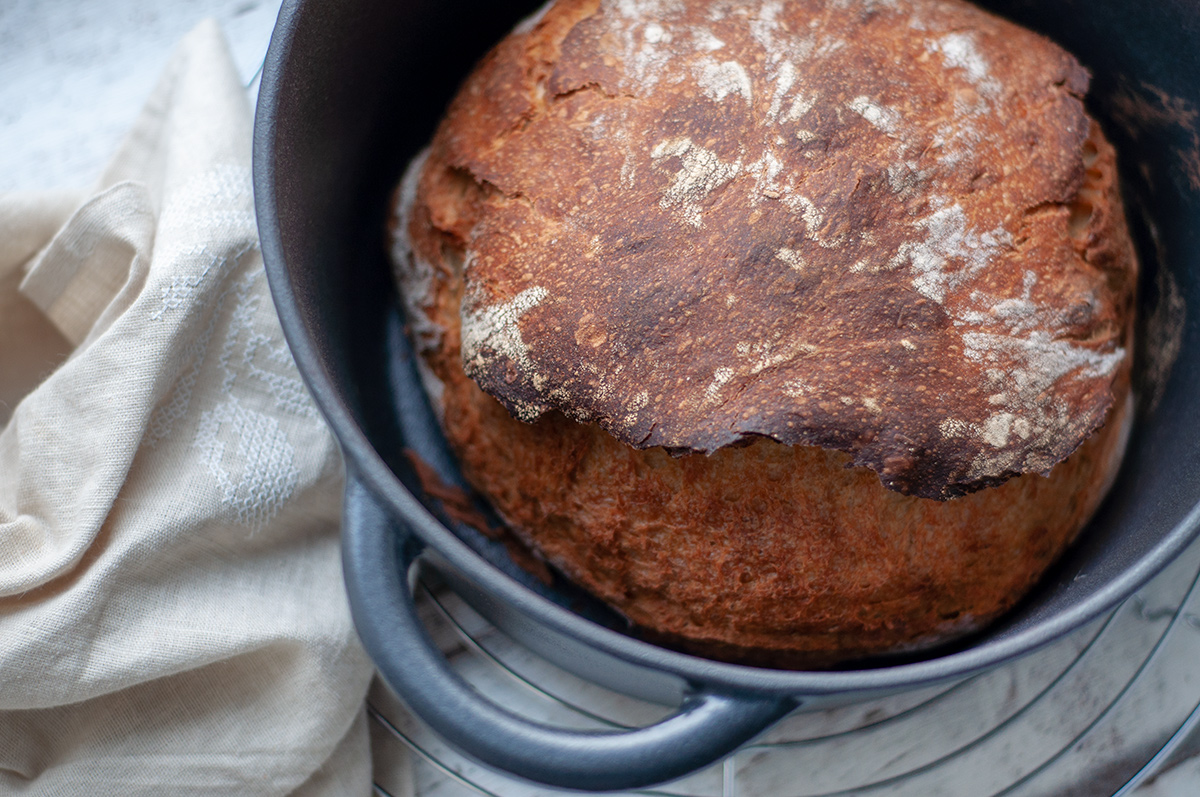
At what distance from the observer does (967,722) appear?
1.05m

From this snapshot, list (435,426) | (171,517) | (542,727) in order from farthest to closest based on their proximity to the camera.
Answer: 1. (435,426)
2. (171,517)
3. (542,727)

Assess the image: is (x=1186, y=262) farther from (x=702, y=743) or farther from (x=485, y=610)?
(x=485, y=610)

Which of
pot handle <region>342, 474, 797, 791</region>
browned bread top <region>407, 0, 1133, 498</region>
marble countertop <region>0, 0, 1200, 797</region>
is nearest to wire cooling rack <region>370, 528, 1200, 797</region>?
pot handle <region>342, 474, 797, 791</region>

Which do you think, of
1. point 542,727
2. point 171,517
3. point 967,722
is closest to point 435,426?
point 171,517

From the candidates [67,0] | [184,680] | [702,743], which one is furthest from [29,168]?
[702,743]

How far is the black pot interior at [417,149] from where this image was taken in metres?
0.83

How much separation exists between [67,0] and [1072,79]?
1.35 metres

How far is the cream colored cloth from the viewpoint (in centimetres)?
90

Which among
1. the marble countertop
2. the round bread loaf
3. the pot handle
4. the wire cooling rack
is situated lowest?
the wire cooling rack

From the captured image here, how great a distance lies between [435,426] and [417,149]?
1.14 feet

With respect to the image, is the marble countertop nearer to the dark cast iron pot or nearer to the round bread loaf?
the dark cast iron pot

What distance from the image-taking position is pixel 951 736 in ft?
3.45

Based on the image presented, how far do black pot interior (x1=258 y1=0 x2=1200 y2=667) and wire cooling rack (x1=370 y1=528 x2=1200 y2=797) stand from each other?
169mm

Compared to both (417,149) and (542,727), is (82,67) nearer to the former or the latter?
(417,149)
